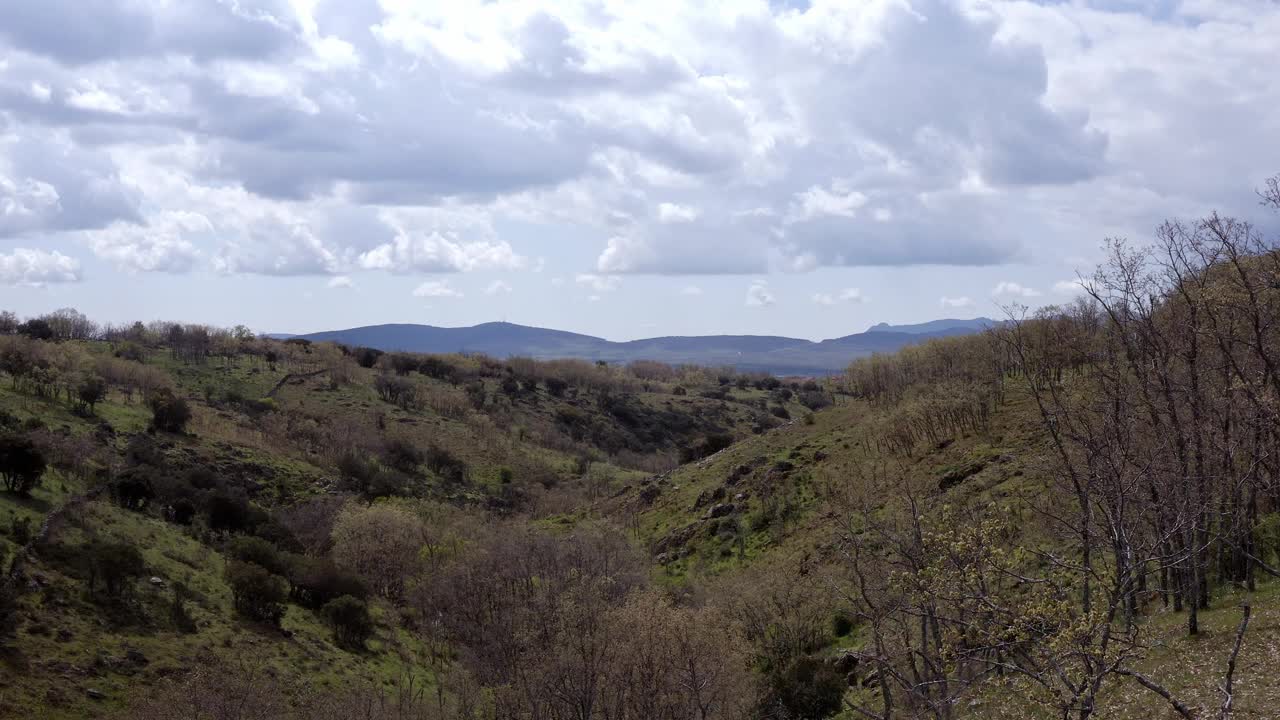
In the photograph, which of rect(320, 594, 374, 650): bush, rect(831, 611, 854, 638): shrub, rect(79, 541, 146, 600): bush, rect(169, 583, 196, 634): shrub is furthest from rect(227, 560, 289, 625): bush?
rect(831, 611, 854, 638): shrub

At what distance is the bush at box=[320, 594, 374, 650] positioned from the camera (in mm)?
51312

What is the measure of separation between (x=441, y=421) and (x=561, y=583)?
100.0 meters

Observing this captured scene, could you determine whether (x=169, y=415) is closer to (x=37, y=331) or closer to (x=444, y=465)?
(x=444, y=465)

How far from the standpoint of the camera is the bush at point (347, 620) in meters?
51.3

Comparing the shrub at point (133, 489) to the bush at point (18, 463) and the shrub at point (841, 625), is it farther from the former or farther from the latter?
the shrub at point (841, 625)

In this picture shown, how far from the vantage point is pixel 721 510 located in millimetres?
71500

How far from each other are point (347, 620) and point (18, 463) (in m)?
20.9

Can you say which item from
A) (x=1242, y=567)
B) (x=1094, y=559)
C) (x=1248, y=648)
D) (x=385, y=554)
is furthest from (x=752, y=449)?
(x=1248, y=648)

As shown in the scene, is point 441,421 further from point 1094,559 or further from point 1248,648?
point 1248,648

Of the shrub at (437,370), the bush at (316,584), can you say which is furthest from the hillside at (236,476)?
the shrub at (437,370)

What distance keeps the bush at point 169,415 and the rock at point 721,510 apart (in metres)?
58.7

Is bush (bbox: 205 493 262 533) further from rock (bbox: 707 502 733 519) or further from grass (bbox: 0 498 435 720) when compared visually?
rock (bbox: 707 502 733 519)

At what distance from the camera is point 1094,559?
117ft

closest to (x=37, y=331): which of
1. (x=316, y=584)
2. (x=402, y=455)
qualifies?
(x=402, y=455)
